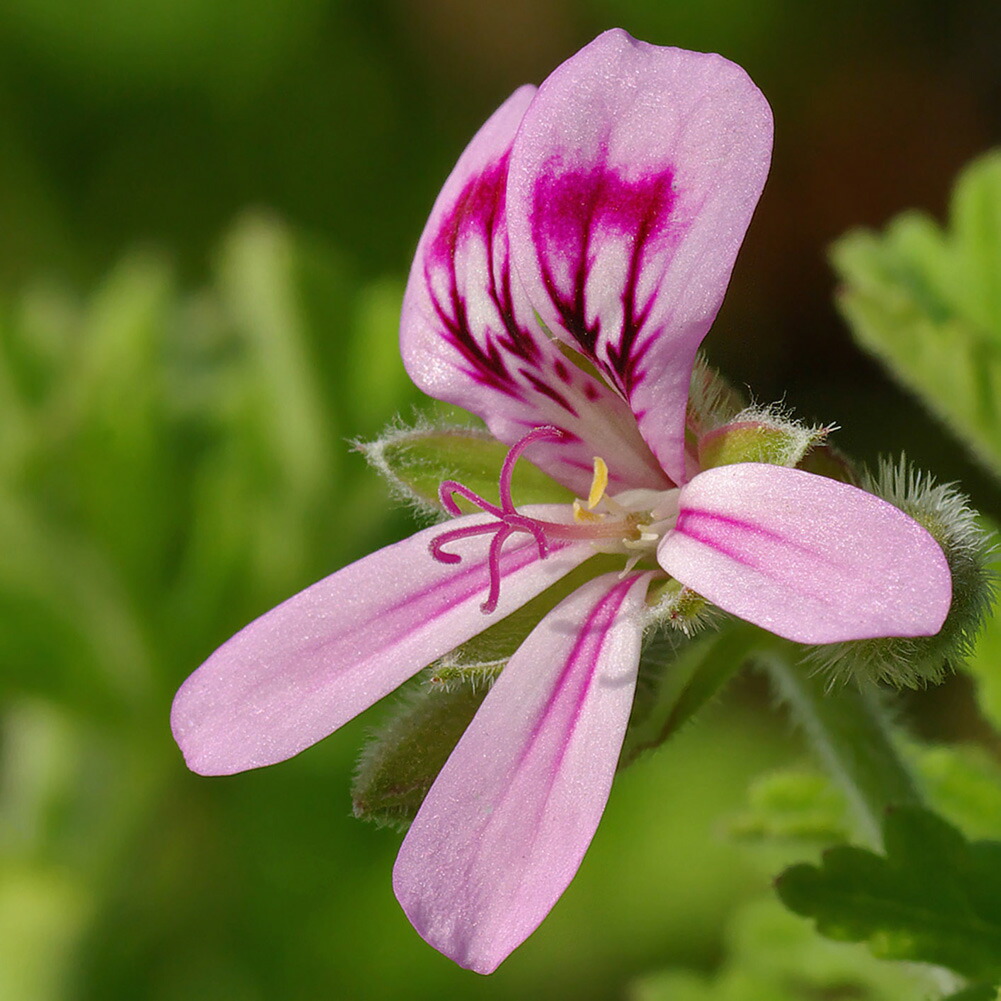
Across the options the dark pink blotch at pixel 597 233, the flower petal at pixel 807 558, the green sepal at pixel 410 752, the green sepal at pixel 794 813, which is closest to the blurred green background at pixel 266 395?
the green sepal at pixel 794 813

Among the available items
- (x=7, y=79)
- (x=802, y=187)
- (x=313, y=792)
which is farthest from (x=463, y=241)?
(x=7, y=79)

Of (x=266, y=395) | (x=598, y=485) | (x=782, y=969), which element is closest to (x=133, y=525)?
(x=266, y=395)

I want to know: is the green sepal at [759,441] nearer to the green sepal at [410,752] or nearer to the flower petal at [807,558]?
the flower petal at [807,558]

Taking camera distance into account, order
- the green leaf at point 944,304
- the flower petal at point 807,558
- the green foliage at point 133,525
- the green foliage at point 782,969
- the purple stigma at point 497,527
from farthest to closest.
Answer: the green foliage at point 133,525 → the green foliage at point 782,969 → the green leaf at point 944,304 → the purple stigma at point 497,527 → the flower petal at point 807,558

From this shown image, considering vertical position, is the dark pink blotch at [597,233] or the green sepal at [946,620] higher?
the dark pink blotch at [597,233]

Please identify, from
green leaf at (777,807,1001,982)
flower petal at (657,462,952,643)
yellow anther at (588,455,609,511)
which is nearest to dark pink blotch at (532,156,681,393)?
yellow anther at (588,455,609,511)

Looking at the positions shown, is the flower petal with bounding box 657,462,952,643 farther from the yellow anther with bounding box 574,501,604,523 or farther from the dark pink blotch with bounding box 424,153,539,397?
the dark pink blotch with bounding box 424,153,539,397
